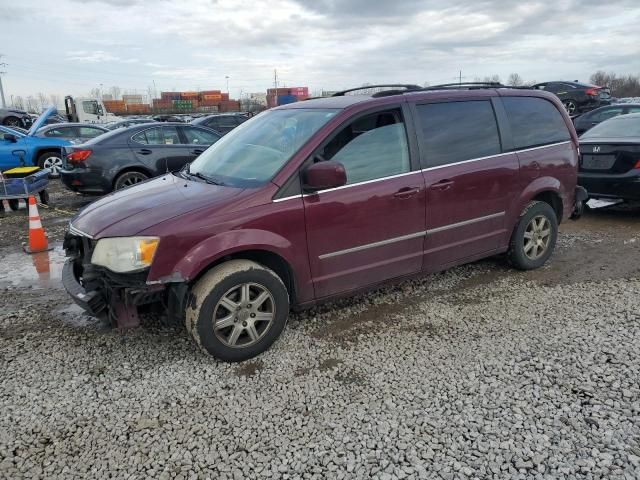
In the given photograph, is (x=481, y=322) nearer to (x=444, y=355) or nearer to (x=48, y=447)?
(x=444, y=355)

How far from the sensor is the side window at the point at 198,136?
9734mm

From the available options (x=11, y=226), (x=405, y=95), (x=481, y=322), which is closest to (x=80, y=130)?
(x=11, y=226)

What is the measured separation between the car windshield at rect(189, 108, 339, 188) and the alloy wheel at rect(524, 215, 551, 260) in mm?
2531

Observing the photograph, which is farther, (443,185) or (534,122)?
(534,122)

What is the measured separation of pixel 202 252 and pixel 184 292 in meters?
0.29

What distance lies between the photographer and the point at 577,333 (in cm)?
375

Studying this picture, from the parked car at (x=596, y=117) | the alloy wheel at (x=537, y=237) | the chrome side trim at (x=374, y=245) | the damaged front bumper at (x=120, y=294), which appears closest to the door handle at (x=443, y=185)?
the chrome side trim at (x=374, y=245)

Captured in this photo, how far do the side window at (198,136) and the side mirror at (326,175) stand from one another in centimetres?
680

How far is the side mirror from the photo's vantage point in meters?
3.44

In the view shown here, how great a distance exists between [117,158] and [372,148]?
20.6ft

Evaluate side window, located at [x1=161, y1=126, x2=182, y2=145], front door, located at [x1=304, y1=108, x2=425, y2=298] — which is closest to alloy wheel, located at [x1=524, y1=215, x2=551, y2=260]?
front door, located at [x1=304, y1=108, x2=425, y2=298]

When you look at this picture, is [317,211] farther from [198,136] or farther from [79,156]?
[198,136]

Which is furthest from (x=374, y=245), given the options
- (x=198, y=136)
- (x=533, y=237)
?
(x=198, y=136)

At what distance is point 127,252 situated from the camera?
10.5 ft
